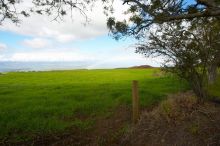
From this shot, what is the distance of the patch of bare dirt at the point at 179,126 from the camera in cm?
970

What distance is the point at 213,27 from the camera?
45.0 feet

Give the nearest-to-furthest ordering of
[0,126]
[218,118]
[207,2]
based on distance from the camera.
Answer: [207,2]
[218,118]
[0,126]

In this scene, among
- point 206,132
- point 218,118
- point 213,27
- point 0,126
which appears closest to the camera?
point 206,132

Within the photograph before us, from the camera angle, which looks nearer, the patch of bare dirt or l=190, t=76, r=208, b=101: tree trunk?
the patch of bare dirt

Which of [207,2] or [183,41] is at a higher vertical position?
[207,2]

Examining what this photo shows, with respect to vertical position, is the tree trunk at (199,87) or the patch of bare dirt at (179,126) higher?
the tree trunk at (199,87)

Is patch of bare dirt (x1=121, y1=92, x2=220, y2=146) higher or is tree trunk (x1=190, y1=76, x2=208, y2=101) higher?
tree trunk (x1=190, y1=76, x2=208, y2=101)

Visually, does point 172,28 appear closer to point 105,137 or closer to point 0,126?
point 105,137

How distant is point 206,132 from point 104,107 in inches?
220

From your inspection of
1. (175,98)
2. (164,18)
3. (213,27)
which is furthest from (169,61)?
(164,18)

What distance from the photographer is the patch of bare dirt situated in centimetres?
970

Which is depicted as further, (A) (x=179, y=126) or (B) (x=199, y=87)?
(B) (x=199, y=87)

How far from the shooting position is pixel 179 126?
10492mm

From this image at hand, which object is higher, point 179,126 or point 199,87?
point 199,87
